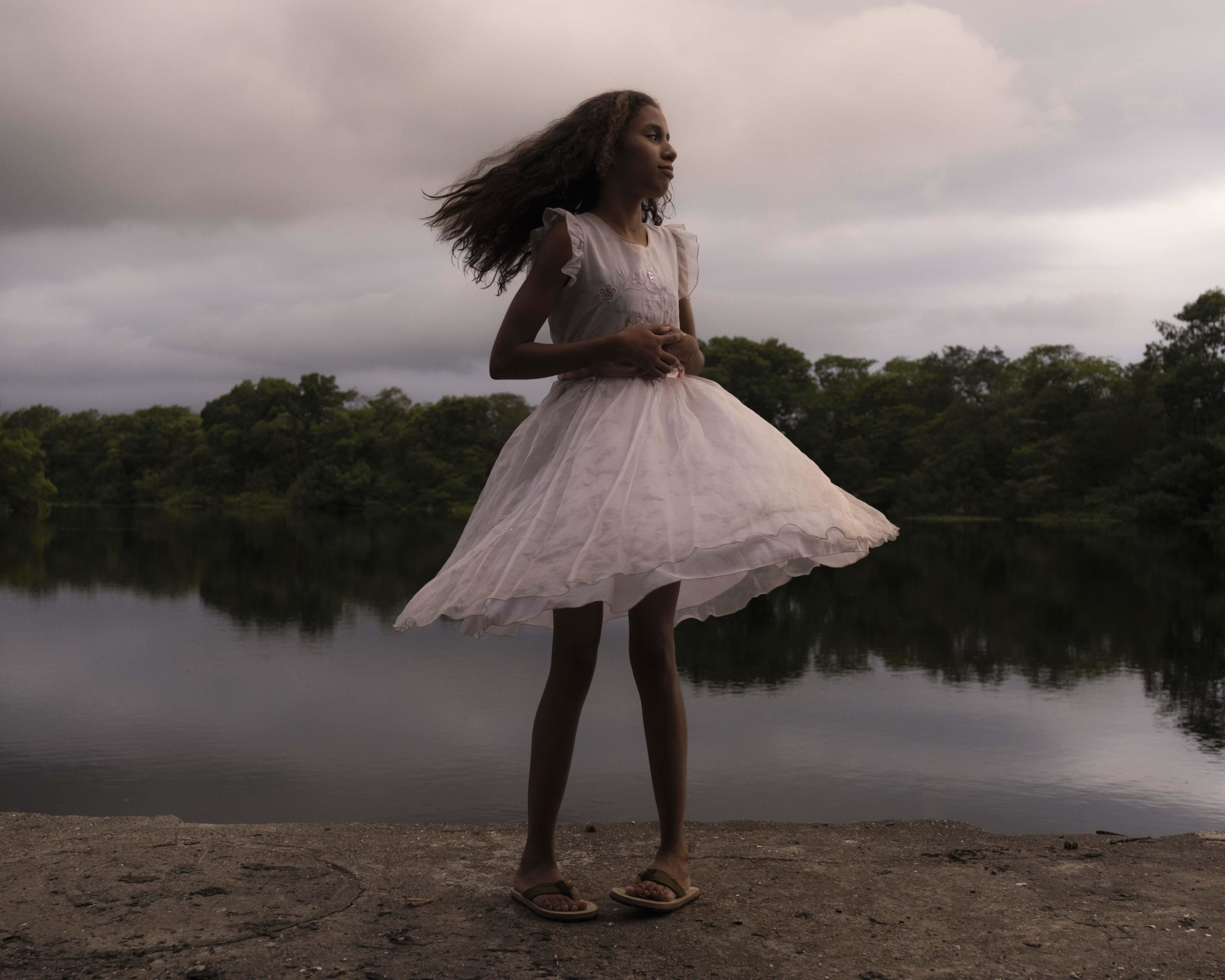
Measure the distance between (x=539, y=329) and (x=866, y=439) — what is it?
166ft

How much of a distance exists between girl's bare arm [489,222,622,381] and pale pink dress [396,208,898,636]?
0.13ft

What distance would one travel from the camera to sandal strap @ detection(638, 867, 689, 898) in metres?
2.51

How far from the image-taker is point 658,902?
2.46 meters

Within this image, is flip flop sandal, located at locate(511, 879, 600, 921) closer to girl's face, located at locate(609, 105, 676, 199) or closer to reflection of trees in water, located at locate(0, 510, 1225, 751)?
girl's face, located at locate(609, 105, 676, 199)

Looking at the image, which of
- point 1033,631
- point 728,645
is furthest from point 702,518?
point 1033,631

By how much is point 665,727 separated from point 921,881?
864mm

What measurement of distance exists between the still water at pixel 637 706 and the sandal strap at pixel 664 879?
161 inches

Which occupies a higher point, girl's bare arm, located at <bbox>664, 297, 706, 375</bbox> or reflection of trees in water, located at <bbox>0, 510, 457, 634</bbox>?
girl's bare arm, located at <bbox>664, 297, 706, 375</bbox>

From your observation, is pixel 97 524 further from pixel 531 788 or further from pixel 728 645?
pixel 531 788

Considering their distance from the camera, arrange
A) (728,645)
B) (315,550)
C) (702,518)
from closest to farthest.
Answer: (702,518), (728,645), (315,550)

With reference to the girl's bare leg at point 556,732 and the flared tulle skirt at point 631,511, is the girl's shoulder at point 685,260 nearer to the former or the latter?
the flared tulle skirt at point 631,511

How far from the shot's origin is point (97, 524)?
49500 millimetres

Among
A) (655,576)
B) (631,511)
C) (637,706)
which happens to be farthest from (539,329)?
(637,706)

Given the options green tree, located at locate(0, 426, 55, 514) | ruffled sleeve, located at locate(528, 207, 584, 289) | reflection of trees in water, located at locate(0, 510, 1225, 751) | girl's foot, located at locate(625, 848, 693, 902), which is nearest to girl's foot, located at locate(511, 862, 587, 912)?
girl's foot, located at locate(625, 848, 693, 902)
